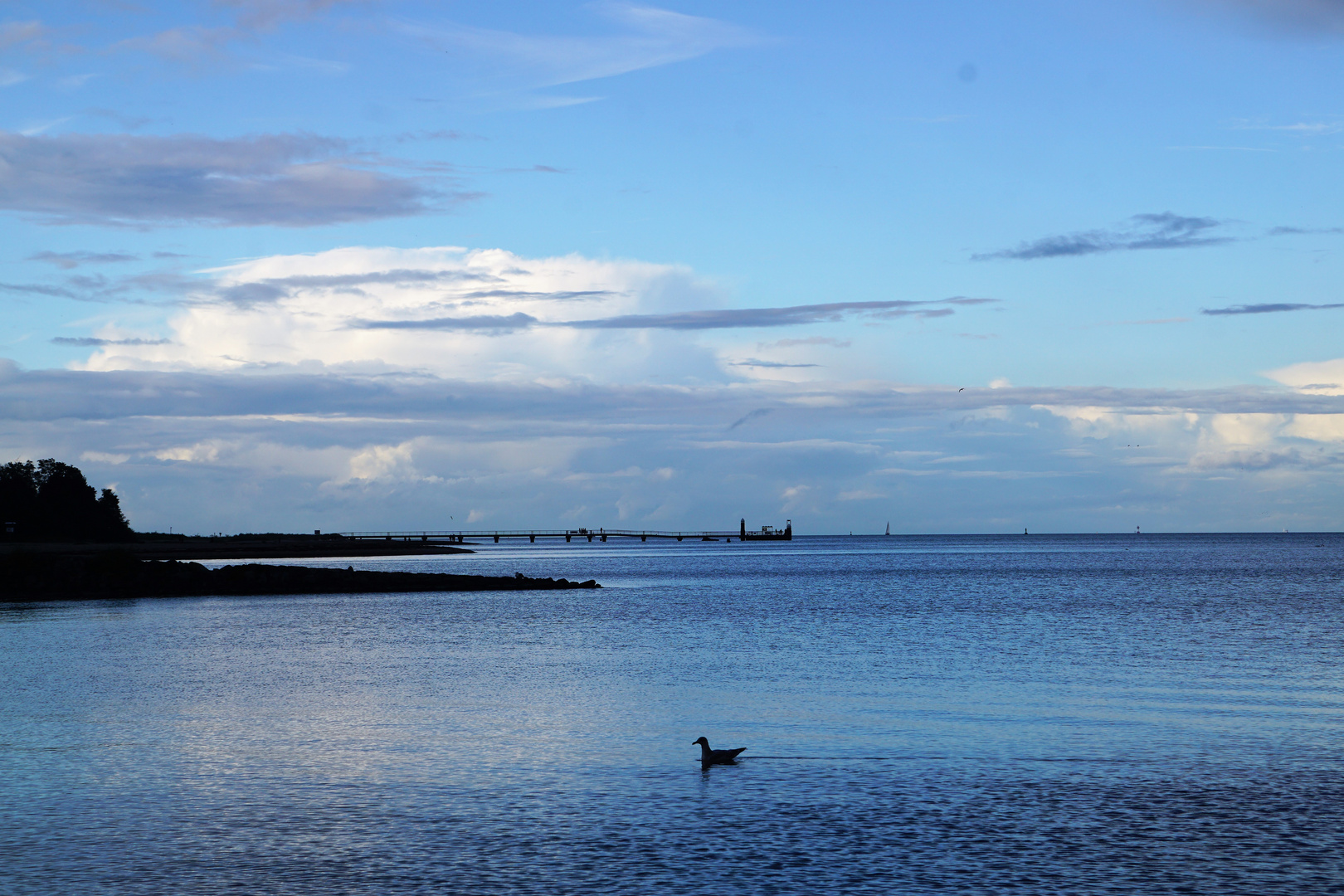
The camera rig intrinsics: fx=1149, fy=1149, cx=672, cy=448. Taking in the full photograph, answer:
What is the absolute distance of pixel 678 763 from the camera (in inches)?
852

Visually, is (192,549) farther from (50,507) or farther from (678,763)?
(678,763)

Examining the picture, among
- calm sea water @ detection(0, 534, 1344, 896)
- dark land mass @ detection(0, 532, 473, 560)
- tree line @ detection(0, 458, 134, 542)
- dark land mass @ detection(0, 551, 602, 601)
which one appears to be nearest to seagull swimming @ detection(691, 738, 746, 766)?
calm sea water @ detection(0, 534, 1344, 896)

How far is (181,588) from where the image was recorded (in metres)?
86.3

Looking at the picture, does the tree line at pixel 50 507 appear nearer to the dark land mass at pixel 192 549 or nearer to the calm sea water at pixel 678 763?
the dark land mass at pixel 192 549

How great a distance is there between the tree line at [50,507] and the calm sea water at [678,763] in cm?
11569

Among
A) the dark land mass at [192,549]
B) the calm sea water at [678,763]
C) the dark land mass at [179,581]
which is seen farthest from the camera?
the dark land mass at [192,549]

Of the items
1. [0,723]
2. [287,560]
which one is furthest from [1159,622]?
[287,560]

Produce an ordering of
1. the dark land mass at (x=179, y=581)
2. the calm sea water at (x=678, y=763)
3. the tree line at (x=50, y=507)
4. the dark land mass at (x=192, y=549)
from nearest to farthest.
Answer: the calm sea water at (x=678, y=763) → the dark land mass at (x=179, y=581) → the dark land mass at (x=192, y=549) → the tree line at (x=50, y=507)

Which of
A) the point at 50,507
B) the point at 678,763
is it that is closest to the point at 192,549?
the point at 50,507

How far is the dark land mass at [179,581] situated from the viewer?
3221 inches

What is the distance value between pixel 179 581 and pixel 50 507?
80.5 meters

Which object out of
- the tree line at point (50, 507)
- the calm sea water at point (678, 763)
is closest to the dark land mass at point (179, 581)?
the calm sea water at point (678, 763)

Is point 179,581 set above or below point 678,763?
below

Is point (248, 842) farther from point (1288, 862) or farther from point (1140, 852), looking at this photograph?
point (1288, 862)
